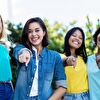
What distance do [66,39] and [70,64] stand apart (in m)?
0.50

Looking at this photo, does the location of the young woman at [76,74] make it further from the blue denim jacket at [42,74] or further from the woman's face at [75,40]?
the blue denim jacket at [42,74]

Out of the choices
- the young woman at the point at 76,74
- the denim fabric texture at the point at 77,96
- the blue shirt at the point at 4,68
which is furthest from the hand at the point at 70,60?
the blue shirt at the point at 4,68

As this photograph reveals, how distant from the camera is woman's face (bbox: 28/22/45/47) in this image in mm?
4277

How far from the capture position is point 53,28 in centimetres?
1805

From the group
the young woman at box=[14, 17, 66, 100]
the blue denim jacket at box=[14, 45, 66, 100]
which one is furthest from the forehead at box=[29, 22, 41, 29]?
the blue denim jacket at box=[14, 45, 66, 100]

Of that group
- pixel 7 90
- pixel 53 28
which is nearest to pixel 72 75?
pixel 7 90

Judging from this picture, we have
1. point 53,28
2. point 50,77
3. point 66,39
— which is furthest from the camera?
point 53,28

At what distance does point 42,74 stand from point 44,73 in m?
0.03

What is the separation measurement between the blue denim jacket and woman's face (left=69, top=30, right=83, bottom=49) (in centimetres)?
68

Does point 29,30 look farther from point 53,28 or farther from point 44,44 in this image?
point 53,28

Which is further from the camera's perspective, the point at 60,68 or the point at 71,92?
the point at 71,92

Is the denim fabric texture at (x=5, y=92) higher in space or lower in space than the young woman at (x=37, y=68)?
lower

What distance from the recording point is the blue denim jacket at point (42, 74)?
414cm

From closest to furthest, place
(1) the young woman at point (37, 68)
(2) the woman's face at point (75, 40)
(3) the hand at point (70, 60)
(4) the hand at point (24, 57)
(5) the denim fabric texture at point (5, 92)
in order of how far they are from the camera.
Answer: (4) the hand at point (24, 57) < (1) the young woman at point (37, 68) < (5) the denim fabric texture at point (5, 92) < (3) the hand at point (70, 60) < (2) the woman's face at point (75, 40)
